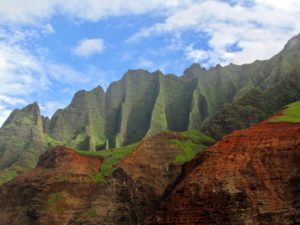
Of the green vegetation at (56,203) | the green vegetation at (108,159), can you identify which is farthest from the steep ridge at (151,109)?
the green vegetation at (56,203)

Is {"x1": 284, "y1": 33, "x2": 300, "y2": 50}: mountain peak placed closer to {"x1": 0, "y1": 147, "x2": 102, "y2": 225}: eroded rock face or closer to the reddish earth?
the reddish earth

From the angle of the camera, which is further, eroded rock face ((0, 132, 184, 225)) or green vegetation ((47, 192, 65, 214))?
green vegetation ((47, 192, 65, 214))

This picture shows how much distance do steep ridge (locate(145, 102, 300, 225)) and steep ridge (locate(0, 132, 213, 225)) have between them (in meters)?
21.1

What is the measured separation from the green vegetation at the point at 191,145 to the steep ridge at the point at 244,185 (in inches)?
1120

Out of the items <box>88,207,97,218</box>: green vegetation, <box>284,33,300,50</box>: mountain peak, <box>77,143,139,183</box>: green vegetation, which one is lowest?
<box>88,207,97,218</box>: green vegetation

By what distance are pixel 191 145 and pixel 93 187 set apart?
24645mm

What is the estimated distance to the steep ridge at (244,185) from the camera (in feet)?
204

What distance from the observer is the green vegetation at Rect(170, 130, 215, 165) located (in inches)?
3991

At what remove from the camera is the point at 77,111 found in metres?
189

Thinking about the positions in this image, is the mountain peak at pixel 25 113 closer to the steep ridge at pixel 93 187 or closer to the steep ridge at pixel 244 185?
the steep ridge at pixel 93 187

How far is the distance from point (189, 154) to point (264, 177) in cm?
3805

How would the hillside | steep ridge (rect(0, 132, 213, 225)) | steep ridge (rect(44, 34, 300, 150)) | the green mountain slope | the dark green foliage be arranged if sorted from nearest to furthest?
the hillside, steep ridge (rect(0, 132, 213, 225)), the dark green foliage, the green mountain slope, steep ridge (rect(44, 34, 300, 150))

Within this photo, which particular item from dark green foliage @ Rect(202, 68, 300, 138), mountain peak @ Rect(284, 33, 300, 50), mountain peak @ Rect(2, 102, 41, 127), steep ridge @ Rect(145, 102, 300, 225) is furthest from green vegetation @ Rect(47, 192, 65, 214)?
mountain peak @ Rect(284, 33, 300, 50)

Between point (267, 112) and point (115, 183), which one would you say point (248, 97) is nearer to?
point (267, 112)
